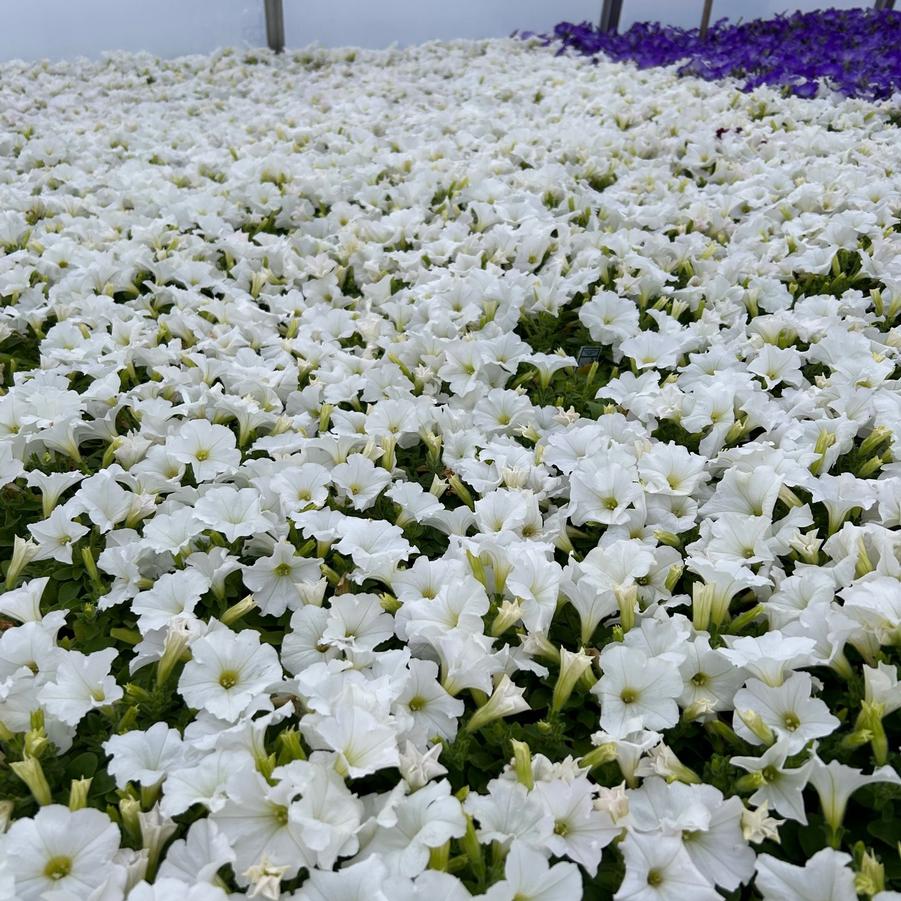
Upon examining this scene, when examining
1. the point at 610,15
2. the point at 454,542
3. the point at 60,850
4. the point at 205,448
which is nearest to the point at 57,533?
the point at 205,448

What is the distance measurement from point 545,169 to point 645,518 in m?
2.88

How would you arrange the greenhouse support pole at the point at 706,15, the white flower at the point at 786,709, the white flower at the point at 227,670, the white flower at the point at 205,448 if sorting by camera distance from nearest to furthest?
the white flower at the point at 786,709 → the white flower at the point at 227,670 → the white flower at the point at 205,448 → the greenhouse support pole at the point at 706,15

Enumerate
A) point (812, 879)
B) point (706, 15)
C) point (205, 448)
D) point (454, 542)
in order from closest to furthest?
point (812, 879) < point (454, 542) < point (205, 448) < point (706, 15)

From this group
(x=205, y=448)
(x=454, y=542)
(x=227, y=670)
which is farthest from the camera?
(x=205, y=448)

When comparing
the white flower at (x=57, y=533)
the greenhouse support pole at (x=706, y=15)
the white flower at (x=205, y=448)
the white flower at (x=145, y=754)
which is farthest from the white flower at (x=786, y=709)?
the greenhouse support pole at (x=706, y=15)

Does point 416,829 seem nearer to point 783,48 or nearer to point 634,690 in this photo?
point 634,690

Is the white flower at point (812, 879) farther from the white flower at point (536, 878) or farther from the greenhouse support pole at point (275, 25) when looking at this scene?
the greenhouse support pole at point (275, 25)

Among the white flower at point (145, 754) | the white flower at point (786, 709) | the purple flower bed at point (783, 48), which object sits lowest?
the white flower at point (145, 754)

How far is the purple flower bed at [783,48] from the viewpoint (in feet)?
20.0

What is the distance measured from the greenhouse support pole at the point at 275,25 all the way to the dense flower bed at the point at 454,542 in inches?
198

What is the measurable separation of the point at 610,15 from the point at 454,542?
9.77 metres

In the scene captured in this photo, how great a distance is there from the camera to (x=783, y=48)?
23.7 feet

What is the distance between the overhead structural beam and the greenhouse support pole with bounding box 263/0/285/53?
4.05m

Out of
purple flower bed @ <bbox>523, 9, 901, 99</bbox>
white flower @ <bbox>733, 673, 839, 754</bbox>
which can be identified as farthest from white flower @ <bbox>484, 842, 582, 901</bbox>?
purple flower bed @ <bbox>523, 9, 901, 99</bbox>
